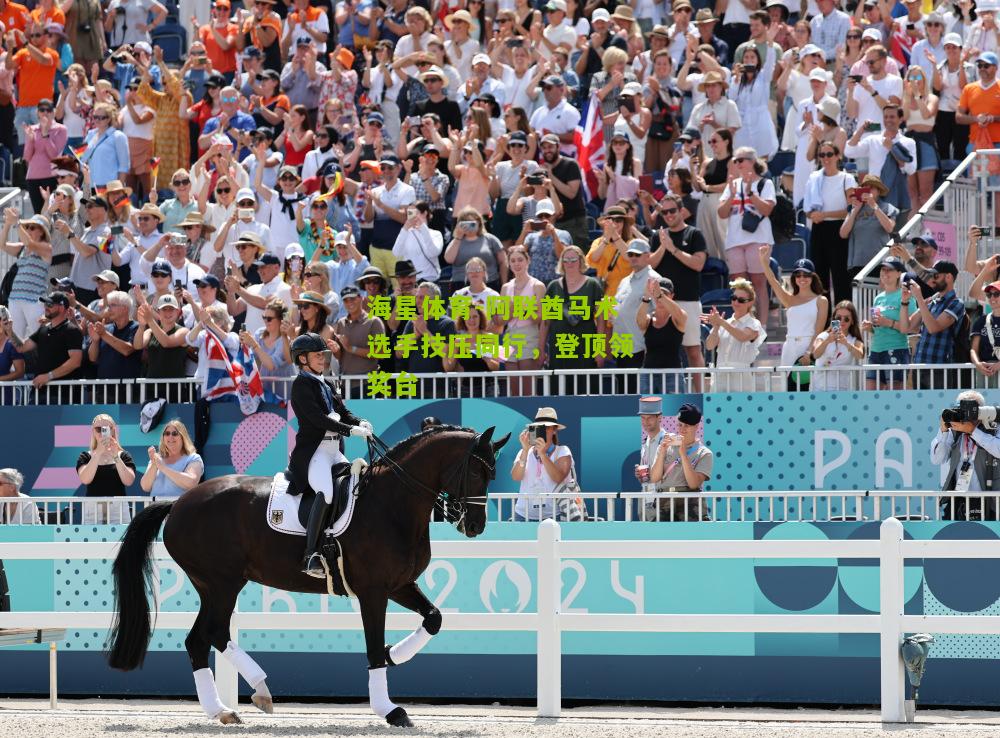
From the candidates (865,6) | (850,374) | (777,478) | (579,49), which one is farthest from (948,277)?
(579,49)

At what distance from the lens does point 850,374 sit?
1584 centimetres

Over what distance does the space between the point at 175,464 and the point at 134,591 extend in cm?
327

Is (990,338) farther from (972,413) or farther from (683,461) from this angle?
(683,461)

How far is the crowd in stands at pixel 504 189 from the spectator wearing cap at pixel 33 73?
34mm

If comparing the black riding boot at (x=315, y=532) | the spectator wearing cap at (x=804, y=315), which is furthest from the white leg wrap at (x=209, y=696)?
the spectator wearing cap at (x=804, y=315)

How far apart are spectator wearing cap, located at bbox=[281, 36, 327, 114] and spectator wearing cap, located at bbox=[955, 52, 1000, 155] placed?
821 centimetres

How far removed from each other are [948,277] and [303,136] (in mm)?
9289

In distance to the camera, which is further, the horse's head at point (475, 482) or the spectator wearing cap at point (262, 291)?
the spectator wearing cap at point (262, 291)

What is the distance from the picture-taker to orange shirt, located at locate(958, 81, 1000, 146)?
62.6 feet

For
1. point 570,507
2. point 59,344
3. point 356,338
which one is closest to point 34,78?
point 59,344

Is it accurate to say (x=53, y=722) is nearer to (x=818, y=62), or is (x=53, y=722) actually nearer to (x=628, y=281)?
(x=628, y=281)

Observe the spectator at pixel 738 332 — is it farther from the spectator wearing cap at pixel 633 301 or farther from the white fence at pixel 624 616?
the white fence at pixel 624 616

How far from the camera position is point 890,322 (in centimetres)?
1622

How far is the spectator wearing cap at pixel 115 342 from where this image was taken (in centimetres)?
1834
